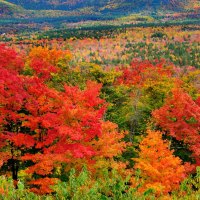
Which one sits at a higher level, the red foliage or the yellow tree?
the red foliage

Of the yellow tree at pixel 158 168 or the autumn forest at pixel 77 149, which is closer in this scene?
the autumn forest at pixel 77 149

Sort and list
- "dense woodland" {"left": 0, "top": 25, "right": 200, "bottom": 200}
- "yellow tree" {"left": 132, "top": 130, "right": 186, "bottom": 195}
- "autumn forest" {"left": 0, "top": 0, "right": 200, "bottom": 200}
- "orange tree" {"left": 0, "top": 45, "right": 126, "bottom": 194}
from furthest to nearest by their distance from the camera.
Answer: "yellow tree" {"left": 132, "top": 130, "right": 186, "bottom": 195} → "orange tree" {"left": 0, "top": 45, "right": 126, "bottom": 194} → "dense woodland" {"left": 0, "top": 25, "right": 200, "bottom": 200} → "autumn forest" {"left": 0, "top": 0, "right": 200, "bottom": 200}

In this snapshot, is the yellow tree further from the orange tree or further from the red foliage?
the orange tree

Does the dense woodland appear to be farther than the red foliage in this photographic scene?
No

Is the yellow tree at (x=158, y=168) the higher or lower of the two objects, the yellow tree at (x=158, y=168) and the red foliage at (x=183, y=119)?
the lower

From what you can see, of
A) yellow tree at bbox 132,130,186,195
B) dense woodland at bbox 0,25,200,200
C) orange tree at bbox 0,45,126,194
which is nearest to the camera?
dense woodland at bbox 0,25,200,200

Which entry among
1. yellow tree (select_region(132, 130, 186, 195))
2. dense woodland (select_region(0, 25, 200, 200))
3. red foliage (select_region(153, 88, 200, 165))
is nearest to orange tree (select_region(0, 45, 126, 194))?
dense woodland (select_region(0, 25, 200, 200))

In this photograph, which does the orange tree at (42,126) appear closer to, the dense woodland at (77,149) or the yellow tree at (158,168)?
the dense woodland at (77,149)

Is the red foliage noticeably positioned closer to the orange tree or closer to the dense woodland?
the dense woodland

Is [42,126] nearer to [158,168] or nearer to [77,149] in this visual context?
[77,149]

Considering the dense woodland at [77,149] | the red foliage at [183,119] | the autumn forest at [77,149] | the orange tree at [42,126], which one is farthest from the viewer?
the red foliage at [183,119]

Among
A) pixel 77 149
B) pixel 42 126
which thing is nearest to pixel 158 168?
pixel 77 149

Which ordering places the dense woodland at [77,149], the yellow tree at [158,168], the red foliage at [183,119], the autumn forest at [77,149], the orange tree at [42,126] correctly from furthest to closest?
1. the red foliage at [183,119]
2. the yellow tree at [158,168]
3. the orange tree at [42,126]
4. the dense woodland at [77,149]
5. the autumn forest at [77,149]

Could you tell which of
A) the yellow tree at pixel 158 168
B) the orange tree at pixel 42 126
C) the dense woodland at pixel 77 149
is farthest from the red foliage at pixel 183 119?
the orange tree at pixel 42 126
